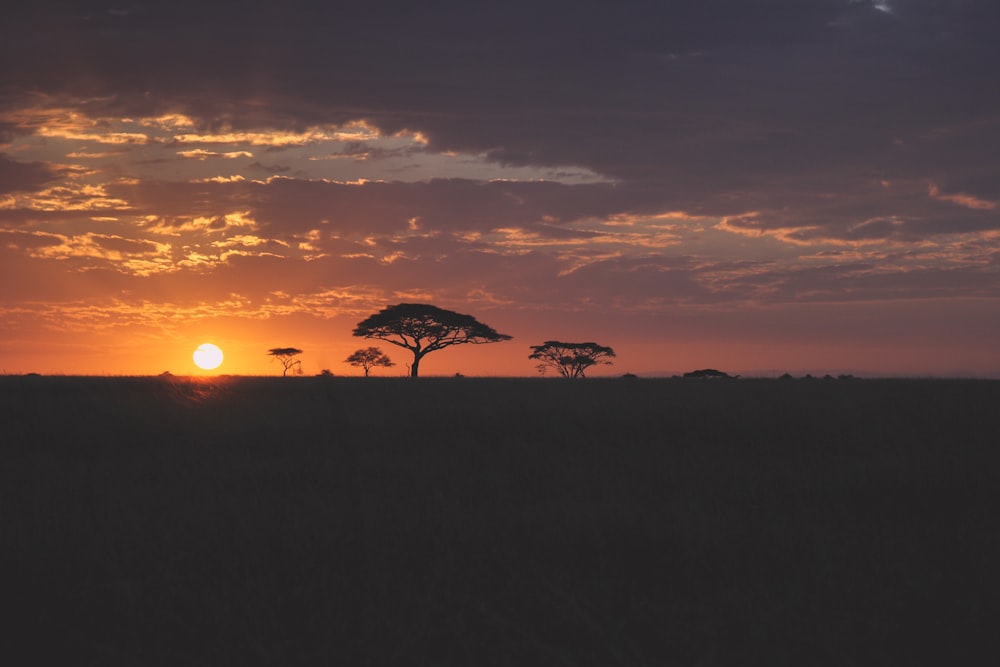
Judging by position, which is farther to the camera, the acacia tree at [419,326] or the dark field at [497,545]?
the acacia tree at [419,326]

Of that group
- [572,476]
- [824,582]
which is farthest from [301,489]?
[824,582]

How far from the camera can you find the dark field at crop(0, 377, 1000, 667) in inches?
242

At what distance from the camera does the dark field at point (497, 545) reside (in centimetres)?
615

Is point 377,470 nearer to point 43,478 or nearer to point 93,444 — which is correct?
point 43,478

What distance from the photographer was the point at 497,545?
809cm

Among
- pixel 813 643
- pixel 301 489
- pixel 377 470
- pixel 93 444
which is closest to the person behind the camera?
pixel 813 643

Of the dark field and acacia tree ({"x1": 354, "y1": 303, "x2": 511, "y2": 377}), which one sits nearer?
the dark field

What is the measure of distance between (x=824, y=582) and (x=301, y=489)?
681 centimetres

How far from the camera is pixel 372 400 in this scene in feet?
70.8

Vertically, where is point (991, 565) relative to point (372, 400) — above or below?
below

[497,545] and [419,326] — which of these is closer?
[497,545]

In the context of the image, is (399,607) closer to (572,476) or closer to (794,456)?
(572,476)

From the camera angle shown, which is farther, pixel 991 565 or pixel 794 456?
pixel 794 456

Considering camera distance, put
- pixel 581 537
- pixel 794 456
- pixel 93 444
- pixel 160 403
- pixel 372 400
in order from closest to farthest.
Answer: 1. pixel 581 537
2. pixel 794 456
3. pixel 93 444
4. pixel 160 403
5. pixel 372 400
